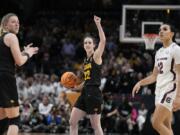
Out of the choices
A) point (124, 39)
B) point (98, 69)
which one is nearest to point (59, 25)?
point (124, 39)

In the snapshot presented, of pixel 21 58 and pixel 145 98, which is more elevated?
pixel 21 58

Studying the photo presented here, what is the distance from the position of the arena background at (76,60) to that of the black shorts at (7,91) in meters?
5.07

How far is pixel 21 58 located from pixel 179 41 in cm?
1174

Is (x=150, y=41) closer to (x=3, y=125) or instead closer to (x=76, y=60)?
(x=76, y=60)

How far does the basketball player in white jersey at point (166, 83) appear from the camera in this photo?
28.2 ft

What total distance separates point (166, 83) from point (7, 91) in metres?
2.62

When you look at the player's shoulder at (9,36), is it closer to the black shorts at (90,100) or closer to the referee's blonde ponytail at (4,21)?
the referee's blonde ponytail at (4,21)

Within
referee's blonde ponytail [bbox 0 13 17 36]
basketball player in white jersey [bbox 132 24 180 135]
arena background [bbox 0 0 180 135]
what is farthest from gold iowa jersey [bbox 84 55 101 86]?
arena background [bbox 0 0 180 135]

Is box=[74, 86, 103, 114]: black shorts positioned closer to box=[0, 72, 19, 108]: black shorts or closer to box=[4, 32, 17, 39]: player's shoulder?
box=[0, 72, 19, 108]: black shorts

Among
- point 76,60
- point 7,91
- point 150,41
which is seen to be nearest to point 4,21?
point 7,91

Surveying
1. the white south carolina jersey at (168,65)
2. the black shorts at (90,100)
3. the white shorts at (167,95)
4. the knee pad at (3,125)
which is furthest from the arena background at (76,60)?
the white shorts at (167,95)

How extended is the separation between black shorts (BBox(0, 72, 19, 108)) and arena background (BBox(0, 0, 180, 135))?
5.07m

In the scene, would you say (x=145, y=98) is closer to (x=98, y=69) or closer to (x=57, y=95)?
(x=57, y=95)

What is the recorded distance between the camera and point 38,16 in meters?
27.5
